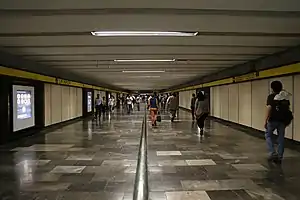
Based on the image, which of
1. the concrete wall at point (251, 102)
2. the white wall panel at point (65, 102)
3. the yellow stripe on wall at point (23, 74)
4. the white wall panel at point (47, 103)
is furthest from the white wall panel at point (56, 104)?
the concrete wall at point (251, 102)

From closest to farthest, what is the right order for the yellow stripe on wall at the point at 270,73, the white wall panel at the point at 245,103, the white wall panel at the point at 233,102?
1. the yellow stripe on wall at the point at 270,73
2. the white wall panel at the point at 245,103
3. the white wall panel at the point at 233,102

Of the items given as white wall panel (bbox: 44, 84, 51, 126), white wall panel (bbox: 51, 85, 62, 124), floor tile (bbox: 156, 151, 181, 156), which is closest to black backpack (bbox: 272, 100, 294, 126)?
floor tile (bbox: 156, 151, 181, 156)

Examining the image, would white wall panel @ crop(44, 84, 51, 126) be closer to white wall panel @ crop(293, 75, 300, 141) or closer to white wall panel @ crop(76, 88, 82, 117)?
white wall panel @ crop(76, 88, 82, 117)

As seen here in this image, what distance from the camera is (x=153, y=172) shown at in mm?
6414

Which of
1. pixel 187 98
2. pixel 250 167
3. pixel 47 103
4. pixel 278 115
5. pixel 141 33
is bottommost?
pixel 250 167

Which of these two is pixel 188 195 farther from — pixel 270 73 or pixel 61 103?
pixel 61 103

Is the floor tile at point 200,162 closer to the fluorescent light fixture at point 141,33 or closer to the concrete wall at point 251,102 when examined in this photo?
the fluorescent light fixture at point 141,33

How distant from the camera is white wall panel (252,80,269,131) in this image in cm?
1237

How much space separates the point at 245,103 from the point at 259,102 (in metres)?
2.04

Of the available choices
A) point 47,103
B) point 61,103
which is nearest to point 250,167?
point 47,103

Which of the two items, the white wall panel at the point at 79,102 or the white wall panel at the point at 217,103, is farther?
the white wall panel at the point at 79,102

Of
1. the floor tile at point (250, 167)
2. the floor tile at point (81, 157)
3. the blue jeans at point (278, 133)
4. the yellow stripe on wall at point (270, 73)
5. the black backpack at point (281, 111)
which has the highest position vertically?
the yellow stripe on wall at point (270, 73)

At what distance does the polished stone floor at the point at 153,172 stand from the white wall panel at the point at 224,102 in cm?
838

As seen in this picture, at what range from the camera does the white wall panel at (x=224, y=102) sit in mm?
18672
